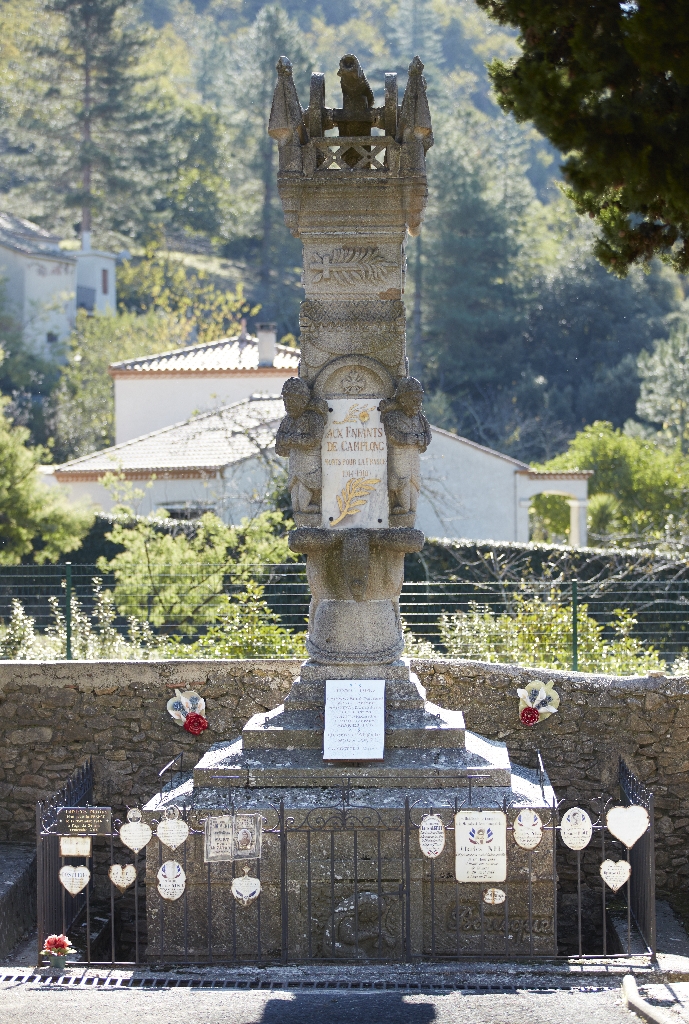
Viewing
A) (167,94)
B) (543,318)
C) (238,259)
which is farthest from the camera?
(167,94)

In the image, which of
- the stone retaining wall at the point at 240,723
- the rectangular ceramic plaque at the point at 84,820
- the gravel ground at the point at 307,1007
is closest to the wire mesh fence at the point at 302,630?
the stone retaining wall at the point at 240,723

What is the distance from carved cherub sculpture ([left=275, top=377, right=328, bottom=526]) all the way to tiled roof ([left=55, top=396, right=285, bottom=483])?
12.6 m

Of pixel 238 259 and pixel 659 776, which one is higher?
pixel 238 259

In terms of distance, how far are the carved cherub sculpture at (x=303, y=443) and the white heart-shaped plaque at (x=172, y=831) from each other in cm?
244

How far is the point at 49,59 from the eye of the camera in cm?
5091

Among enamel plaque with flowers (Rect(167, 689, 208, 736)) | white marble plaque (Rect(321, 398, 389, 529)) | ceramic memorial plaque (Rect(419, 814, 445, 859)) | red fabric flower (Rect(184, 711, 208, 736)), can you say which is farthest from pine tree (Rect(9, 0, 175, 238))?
ceramic memorial plaque (Rect(419, 814, 445, 859))

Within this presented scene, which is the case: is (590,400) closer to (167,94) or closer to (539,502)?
(539,502)

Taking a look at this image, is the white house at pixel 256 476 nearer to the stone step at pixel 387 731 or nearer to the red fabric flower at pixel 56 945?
the stone step at pixel 387 731

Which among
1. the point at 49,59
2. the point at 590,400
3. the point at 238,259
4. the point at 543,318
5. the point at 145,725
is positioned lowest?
the point at 145,725

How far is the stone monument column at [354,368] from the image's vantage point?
9.27 meters

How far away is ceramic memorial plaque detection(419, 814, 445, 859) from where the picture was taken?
812 cm

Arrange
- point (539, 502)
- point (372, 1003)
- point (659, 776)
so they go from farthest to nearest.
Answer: point (539, 502)
point (659, 776)
point (372, 1003)

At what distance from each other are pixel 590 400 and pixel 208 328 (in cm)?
1408

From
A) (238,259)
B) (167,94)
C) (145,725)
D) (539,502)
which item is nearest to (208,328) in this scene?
(238,259)
